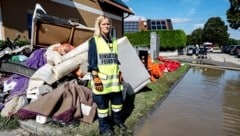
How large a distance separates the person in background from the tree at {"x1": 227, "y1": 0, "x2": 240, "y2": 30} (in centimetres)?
4528

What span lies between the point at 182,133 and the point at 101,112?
159 cm

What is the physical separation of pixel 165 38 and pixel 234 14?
16358 millimetres

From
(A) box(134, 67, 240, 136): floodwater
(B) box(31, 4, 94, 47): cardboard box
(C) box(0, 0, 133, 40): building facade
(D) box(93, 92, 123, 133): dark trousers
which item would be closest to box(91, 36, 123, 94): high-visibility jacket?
(D) box(93, 92, 123, 133): dark trousers

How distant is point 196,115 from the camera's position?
7.12 metres

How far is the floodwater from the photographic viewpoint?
5891mm

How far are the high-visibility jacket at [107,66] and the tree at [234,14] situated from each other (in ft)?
149

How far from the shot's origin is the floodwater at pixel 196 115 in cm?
589

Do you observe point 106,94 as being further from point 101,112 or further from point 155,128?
point 155,128

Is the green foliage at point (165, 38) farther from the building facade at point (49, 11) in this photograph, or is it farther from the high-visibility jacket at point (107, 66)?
the high-visibility jacket at point (107, 66)

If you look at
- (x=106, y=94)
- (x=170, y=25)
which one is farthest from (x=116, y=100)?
(x=170, y=25)

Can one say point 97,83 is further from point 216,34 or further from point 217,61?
point 216,34

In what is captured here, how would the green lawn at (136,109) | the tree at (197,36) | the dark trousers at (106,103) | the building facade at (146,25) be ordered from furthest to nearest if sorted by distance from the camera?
the tree at (197,36) → the building facade at (146,25) → the green lawn at (136,109) → the dark trousers at (106,103)

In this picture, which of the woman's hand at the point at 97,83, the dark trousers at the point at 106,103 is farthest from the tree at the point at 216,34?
the woman's hand at the point at 97,83

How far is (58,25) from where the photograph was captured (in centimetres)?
959
